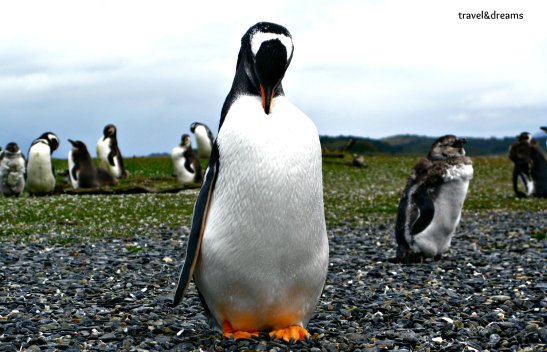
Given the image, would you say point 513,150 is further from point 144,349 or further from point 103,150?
point 144,349

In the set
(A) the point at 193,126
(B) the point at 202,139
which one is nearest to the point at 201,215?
(B) the point at 202,139

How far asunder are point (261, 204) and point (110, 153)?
2379 centimetres

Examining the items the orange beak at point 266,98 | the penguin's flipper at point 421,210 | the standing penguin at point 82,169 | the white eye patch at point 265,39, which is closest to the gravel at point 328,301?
the penguin's flipper at point 421,210

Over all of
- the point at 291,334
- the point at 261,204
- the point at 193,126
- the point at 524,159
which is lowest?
the point at 291,334

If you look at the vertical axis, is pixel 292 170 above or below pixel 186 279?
above

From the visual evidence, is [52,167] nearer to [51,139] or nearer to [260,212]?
[51,139]

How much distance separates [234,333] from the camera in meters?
5.14

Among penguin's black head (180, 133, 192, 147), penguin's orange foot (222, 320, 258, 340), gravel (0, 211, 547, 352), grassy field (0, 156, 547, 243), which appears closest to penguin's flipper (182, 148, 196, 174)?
grassy field (0, 156, 547, 243)

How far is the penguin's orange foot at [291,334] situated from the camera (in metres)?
5.04

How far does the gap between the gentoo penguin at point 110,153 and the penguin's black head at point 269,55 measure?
2294 cm

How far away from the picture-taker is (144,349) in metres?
5.01

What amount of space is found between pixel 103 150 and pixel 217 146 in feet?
78.7

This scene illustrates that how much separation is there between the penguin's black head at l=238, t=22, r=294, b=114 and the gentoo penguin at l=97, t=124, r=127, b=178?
22943mm

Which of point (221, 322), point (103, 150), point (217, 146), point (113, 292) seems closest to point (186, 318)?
point (221, 322)
